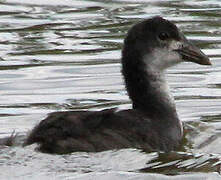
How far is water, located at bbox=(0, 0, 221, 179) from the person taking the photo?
1301cm

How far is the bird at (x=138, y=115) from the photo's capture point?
13.3 metres

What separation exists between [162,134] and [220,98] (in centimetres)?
276

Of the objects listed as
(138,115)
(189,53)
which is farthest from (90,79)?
(138,115)

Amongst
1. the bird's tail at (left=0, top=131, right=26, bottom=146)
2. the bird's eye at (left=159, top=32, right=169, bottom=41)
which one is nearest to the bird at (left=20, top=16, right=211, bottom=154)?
the bird's eye at (left=159, top=32, right=169, bottom=41)

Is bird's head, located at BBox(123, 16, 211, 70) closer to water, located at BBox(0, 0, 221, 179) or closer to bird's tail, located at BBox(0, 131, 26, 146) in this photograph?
water, located at BBox(0, 0, 221, 179)

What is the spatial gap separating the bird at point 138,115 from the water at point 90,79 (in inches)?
6.3

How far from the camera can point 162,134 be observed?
1420 cm

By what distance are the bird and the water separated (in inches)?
6.3

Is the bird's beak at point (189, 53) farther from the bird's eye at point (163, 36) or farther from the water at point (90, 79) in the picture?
the water at point (90, 79)

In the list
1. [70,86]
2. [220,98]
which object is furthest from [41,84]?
[220,98]

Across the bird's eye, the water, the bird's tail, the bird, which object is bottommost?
the water

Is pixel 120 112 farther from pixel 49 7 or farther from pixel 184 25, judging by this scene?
pixel 49 7

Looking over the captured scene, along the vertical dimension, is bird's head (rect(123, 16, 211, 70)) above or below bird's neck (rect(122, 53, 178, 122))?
above

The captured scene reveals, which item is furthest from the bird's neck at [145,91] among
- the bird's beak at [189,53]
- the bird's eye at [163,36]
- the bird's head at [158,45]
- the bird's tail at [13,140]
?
the bird's tail at [13,140]
